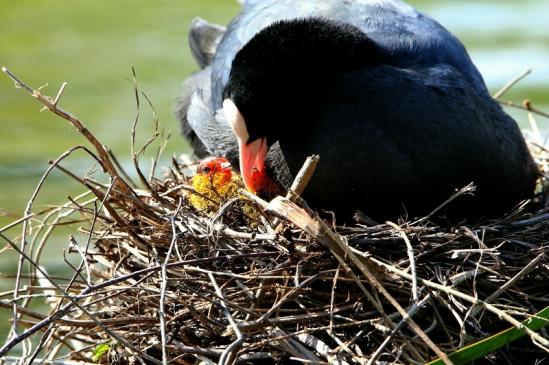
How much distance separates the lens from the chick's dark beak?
4.32m

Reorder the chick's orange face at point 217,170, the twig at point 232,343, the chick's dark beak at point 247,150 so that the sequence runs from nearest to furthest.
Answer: the twig at point 232,343 → the chick's dark beak at point 247,150 → the chick's orange face at point 217,170

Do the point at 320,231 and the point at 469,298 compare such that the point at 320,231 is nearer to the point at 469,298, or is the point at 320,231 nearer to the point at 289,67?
the point at 469,298

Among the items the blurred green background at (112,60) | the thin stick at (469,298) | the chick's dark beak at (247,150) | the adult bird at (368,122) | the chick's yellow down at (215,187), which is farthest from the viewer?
the blurred green background at (112,60)

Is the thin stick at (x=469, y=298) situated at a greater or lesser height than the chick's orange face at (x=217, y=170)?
lesser

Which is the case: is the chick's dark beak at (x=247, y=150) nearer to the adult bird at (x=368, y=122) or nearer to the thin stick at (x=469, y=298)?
the adult bird at (x=368, y=122)

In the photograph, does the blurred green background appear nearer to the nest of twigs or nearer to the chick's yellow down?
the chick's yellow down

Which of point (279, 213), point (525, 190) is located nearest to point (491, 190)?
point (525, 190)

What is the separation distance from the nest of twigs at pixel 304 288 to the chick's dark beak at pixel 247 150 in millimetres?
289

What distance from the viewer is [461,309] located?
12.4ft

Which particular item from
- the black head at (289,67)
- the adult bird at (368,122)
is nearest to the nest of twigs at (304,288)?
the adult bird at (368,122)

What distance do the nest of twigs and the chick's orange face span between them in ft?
1.58

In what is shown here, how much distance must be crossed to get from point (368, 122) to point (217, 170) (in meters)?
0.78

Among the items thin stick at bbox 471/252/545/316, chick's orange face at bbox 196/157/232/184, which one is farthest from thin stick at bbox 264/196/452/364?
chick's orange face at bbox 196/157/232/184

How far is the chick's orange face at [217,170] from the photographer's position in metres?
4.71
